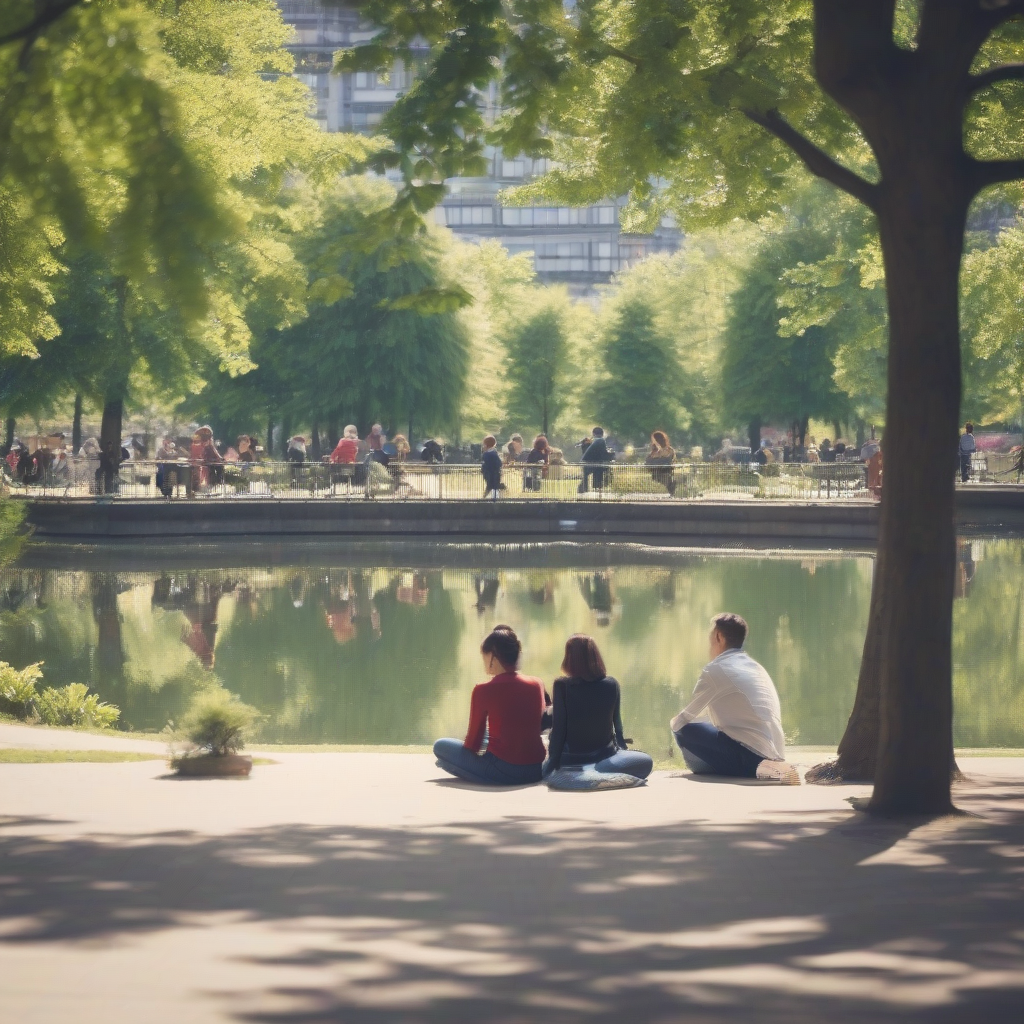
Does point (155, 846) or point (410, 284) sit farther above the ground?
point (410, 284)

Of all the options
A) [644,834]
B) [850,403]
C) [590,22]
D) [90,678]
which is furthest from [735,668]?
[850,403]

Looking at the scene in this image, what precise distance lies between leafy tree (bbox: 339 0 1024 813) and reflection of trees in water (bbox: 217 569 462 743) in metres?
6.39

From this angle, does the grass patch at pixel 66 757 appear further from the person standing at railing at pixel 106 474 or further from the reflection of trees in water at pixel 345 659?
the person standing at railing at pixel 106 474

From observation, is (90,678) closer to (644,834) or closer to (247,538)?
(644,834)

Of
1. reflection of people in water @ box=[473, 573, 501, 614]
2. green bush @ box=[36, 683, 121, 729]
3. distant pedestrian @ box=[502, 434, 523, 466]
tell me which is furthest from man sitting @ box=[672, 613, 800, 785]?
distant pedestrian @ box=[502, 434, 523, 466]

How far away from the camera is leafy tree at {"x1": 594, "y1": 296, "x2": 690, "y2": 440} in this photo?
72.0 meters

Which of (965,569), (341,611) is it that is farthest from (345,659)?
(965,569)

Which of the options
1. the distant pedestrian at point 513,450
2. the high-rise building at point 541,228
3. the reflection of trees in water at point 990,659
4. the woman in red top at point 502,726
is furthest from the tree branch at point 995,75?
the high-rise building at point 541,228

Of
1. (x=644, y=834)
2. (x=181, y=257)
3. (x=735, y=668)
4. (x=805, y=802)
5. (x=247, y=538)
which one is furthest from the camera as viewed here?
(x=247, y=538)

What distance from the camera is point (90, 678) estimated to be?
67.0 ft

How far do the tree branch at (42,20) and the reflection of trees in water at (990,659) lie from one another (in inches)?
487

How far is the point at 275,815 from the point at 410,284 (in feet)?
156

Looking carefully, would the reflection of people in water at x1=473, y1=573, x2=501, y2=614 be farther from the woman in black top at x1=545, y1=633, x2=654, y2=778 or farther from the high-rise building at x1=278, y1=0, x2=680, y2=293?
the high-rise building at x1=278, y1=0, x2=680, y2=293

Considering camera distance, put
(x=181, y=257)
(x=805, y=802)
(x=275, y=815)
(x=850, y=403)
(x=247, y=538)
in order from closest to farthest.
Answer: (x=181, y=257) < (x=275, y=815) < (x=805, y=802) < (x=247, y=538) < (x=850, y=403)
